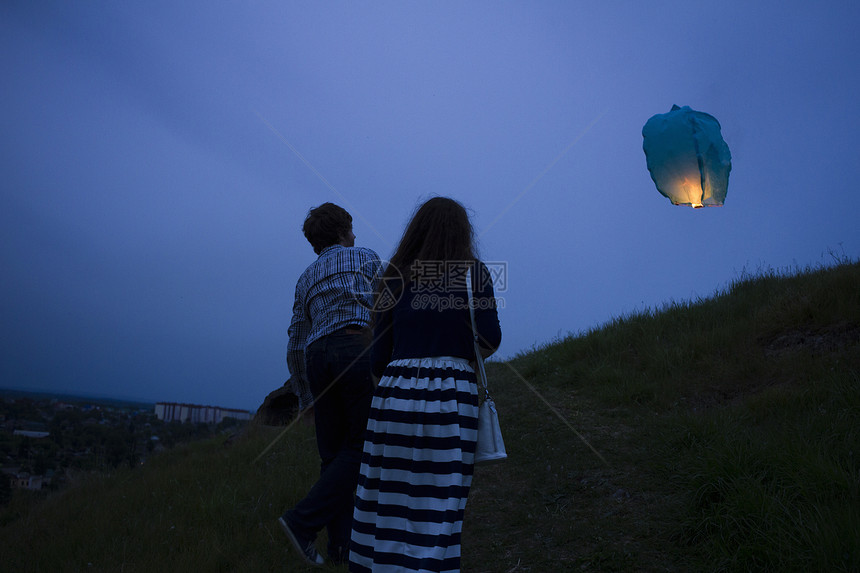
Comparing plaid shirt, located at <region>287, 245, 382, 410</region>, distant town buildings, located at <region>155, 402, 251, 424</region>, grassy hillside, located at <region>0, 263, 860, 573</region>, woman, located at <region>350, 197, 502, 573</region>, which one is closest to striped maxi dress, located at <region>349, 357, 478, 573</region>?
woman, located at <region>350, 197, 502, 573</region>

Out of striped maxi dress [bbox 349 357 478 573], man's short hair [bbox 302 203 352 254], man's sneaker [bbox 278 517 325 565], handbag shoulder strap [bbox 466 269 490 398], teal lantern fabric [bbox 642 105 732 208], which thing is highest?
teal lantern fabric [bbox 642 105 732 208]

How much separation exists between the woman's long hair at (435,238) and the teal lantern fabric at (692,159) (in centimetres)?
235

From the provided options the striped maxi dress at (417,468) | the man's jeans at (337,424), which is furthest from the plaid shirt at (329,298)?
the striped maxi dress at (417,468)

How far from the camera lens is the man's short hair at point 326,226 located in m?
3.31

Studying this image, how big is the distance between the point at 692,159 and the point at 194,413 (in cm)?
1071

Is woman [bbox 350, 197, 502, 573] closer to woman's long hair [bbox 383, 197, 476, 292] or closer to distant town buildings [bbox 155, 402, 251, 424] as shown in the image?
woman's long hair [bbox 383, 197, 476, 292]

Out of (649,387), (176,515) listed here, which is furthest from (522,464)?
(176,515)

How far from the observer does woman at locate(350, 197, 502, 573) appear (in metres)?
2.06

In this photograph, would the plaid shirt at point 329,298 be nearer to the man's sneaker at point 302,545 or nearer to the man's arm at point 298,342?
the man's arm at point 298,342

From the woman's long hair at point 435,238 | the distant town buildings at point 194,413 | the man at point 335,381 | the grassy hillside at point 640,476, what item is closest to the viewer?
the woman's long hair at point 435,238

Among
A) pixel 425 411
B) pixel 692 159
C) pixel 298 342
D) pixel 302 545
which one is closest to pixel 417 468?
pixel 425 411

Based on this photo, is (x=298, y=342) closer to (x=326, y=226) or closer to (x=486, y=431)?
(x=326, y=226)

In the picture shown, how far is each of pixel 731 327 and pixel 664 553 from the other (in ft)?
10.4

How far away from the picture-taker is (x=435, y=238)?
2354 mm
